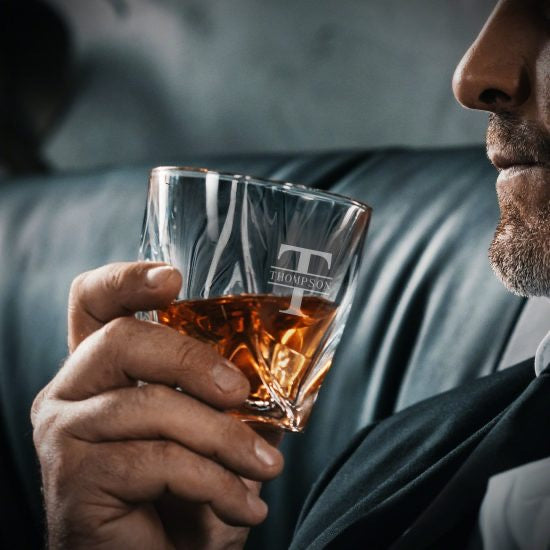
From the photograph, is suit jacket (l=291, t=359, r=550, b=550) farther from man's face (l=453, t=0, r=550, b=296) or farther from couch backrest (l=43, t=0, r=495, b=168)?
couch backrest (l=43, t=0, r=495, b=168)

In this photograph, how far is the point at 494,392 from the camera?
91cm

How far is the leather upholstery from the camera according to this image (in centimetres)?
116

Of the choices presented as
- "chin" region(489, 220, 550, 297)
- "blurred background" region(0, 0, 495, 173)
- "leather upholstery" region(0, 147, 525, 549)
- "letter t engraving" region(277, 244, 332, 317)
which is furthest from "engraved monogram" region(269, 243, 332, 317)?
"blurred background" region(0, 0, 495, 173)

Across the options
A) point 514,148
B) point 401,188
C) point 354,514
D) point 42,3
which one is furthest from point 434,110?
point 42,3

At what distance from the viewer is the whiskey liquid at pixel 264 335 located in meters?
0.62

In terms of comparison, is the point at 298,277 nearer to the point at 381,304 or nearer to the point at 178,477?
the point at 178,477

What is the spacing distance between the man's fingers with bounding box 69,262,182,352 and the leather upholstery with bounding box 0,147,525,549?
53 centimetres

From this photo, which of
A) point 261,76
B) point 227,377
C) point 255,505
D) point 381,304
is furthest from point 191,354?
point 261,76

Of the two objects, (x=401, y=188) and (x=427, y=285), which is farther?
(x=401, y=188)

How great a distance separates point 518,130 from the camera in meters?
0.90

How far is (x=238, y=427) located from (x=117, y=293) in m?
0.14

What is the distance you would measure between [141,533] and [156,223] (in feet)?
0.94

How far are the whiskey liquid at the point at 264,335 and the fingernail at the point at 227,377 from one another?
0.02 metres

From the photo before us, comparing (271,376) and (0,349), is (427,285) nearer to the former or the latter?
(271,376)
